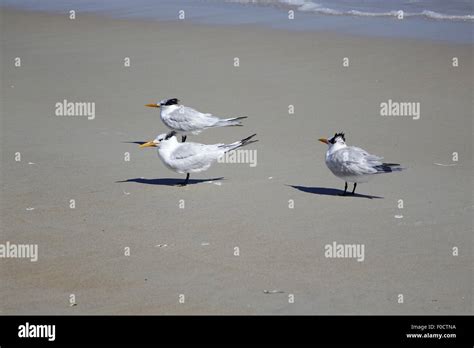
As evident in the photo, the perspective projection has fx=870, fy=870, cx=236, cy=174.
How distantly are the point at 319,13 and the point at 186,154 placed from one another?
9742 millimetres

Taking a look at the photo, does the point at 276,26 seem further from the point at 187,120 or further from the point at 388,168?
the point at 388,168

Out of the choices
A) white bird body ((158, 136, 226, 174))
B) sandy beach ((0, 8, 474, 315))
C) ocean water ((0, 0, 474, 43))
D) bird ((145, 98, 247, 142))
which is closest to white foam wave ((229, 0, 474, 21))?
ocean water ((0, 0, 474, 43))

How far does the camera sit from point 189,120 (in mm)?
10305

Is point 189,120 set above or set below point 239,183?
above

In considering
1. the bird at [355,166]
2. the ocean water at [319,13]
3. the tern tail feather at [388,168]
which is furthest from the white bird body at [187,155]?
the ocean water at [319,13]

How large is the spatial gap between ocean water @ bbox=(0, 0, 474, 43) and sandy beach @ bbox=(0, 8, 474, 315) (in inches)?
42.0

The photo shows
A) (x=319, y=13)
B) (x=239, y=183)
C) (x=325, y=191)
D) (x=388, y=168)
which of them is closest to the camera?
(x=388, y=168)

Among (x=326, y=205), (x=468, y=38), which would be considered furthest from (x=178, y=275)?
(x=468, y=38)

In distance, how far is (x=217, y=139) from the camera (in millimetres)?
10312

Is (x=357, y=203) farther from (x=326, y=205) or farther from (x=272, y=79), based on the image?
(x=272, y=79)

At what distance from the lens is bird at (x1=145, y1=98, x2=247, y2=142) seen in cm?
1026

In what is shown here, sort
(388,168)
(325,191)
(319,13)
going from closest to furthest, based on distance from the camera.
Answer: (388,168) → (325,191) → (319,13)

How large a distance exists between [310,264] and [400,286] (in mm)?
729

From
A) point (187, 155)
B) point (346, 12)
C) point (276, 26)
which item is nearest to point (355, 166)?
point (187, 155)
